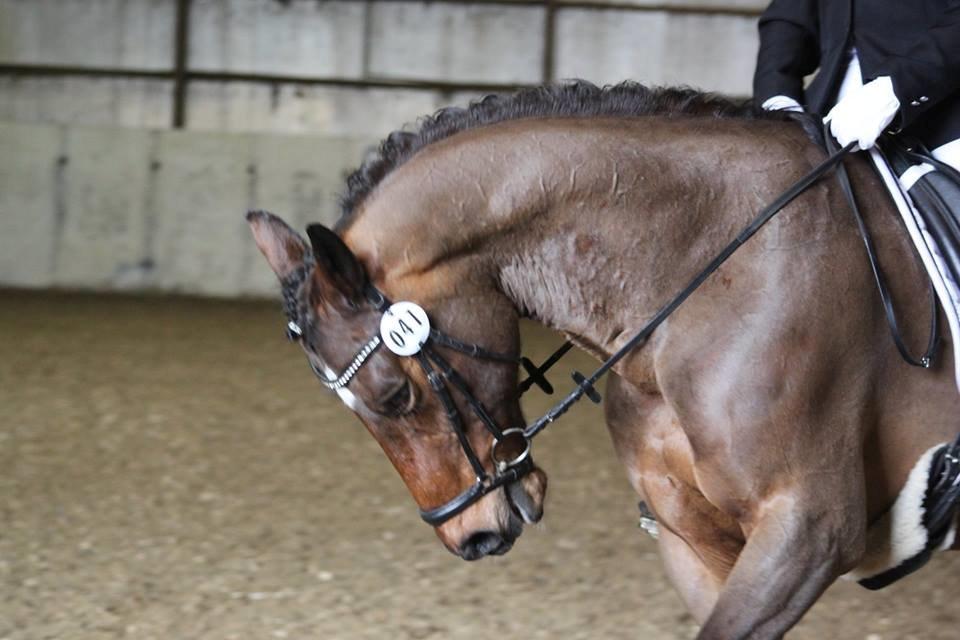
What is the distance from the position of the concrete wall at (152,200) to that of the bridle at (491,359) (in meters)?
8.10

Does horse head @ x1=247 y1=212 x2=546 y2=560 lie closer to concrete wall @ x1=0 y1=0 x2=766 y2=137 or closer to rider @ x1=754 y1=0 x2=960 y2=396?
rider @ x1=754 y1=0 x2=960 y2=396

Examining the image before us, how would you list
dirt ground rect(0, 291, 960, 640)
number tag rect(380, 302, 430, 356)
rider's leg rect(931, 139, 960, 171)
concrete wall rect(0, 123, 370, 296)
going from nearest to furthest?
number tag rect(380, 302, 430, 356) < rider's leg rect(931, 139, 960, 171) < dirt ground rect(0, 291, 960, 640) < concrete wall rect(0, 123, 370, 296)

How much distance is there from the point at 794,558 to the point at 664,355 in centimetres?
47

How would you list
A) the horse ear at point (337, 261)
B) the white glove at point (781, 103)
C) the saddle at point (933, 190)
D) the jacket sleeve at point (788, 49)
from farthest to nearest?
the jacket sleeve at point (788, 49), the white glove at point (781, 103), the saddle at point (933, 190), the horse ear at point (337, 261)

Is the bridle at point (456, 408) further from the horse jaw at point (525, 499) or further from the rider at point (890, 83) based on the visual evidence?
the rider at point (890, 83)

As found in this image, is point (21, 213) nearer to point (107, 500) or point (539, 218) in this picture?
point (107, 500)

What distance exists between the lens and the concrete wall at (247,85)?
34.7 ft

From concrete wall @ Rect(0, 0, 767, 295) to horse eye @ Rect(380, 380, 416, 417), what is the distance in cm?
818

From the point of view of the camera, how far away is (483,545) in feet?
8.50

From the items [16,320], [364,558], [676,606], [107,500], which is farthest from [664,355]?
[16,320]

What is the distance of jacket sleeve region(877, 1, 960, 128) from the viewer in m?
2.66

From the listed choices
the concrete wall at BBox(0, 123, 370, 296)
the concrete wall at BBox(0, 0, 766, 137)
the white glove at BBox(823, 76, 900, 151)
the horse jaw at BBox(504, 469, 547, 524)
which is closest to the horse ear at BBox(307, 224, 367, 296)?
the horse jaw at BBox(504, 469, 547, 524)

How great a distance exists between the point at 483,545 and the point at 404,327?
51 centimetres

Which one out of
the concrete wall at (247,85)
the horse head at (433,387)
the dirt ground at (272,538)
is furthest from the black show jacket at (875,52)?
the concrete wall at (247,85)
